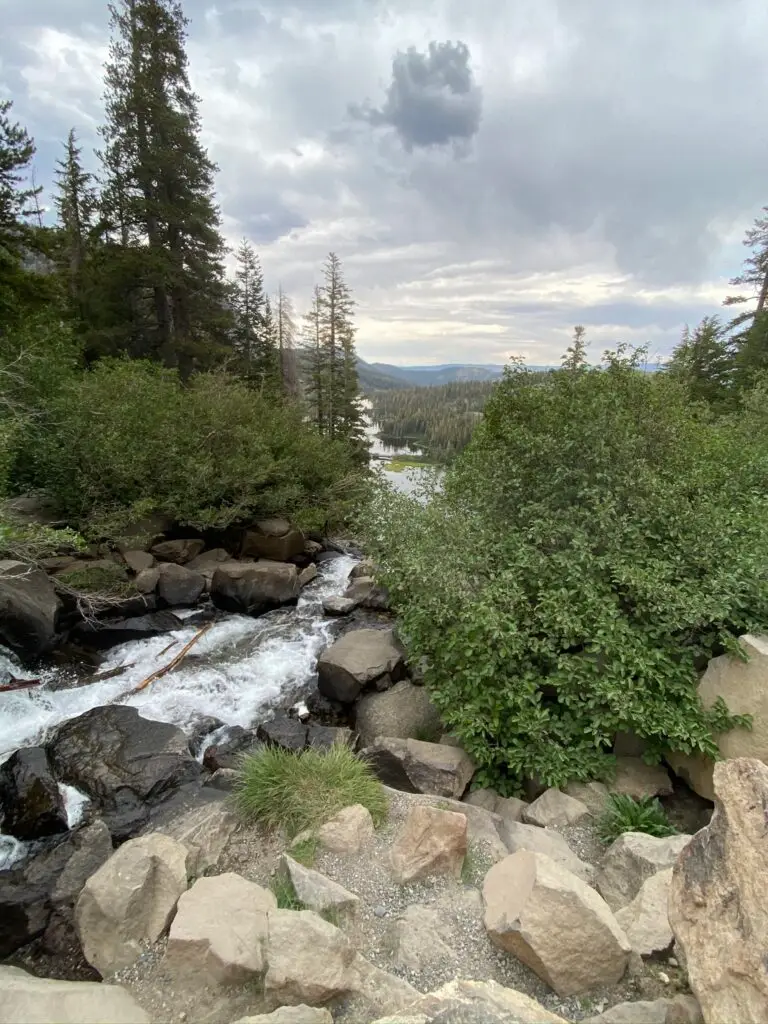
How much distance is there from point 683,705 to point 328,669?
590 cm

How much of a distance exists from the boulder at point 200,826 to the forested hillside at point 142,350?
453cm

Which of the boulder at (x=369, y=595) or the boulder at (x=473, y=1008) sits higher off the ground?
the boulder at (x=473, y=1008)

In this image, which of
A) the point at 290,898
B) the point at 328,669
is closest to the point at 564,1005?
the point at 290,898

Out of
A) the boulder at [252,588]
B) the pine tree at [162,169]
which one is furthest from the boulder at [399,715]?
the pine tree at [162,169]

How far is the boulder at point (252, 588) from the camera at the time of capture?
14188mm

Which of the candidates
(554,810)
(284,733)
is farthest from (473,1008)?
(284,733)

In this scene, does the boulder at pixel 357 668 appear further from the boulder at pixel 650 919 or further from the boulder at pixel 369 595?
the boulder at pixel 650 919

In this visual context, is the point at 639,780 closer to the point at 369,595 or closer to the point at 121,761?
the point at 121,761

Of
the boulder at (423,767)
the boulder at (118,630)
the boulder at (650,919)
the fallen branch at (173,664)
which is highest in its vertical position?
the boulder at (650,919)

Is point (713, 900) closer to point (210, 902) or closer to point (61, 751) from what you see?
point (210, 902)

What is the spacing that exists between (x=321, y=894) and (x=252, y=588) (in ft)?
33.8

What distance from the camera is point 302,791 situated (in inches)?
229

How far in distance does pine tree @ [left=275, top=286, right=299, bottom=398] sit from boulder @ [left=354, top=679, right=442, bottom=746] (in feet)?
91.9

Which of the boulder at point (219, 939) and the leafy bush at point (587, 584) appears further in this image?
the leafy bush at point (587, 584)
